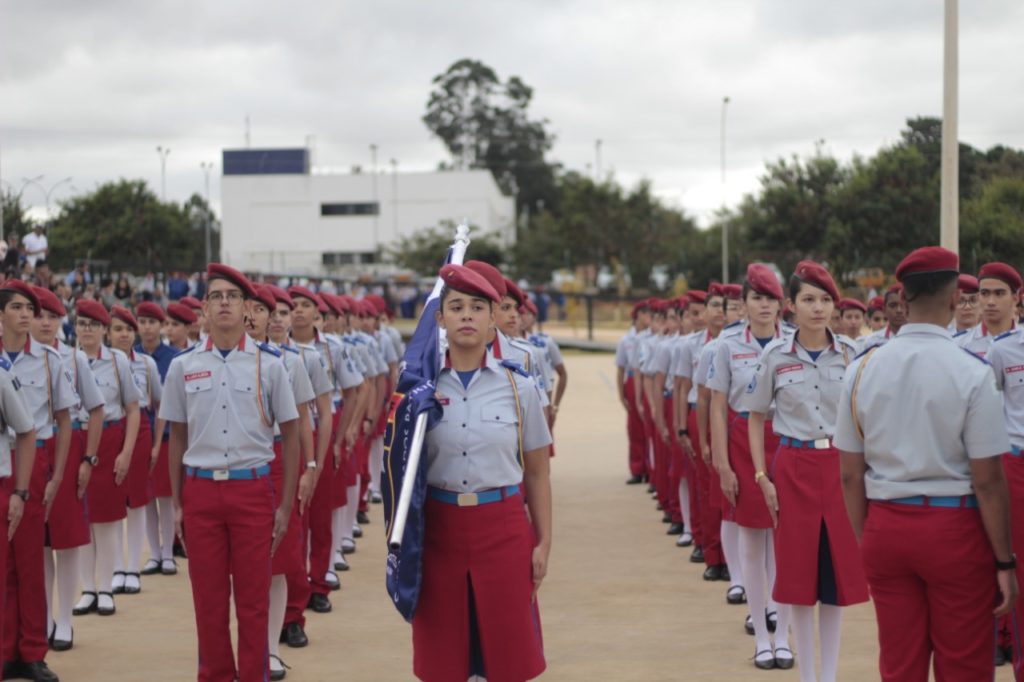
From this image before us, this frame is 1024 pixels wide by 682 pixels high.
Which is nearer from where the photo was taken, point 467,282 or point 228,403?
point 467,282

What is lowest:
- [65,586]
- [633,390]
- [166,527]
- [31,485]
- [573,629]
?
[573,629]

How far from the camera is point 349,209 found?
73562 millimetres

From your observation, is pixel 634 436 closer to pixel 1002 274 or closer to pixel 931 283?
pixel 1002 274

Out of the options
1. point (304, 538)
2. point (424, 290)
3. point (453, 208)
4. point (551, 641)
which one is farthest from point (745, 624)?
point (453, 208)

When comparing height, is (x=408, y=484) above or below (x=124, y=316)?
below

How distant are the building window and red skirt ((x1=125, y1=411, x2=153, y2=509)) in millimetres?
63295

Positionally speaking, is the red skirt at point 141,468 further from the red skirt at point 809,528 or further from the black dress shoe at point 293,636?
the red skirt at point 809,528

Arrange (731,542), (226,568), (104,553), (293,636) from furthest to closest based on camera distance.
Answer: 1. (104,553)
2. (731,542)
3. (293,636)
4. (226,568)

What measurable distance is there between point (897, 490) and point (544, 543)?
1.45m

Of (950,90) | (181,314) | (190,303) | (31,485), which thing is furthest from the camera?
(950,90)

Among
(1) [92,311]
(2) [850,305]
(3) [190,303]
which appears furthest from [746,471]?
(3) [190,303]

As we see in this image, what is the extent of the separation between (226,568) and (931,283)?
12.3ft

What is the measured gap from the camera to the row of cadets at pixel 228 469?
6379 mm

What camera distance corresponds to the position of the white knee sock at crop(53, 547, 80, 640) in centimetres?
818
